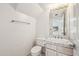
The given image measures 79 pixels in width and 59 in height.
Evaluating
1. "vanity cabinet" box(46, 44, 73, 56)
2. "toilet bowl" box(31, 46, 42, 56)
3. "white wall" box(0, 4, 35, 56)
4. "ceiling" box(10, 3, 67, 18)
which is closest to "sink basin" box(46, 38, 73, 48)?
"vanity cabinet" box(46, 44, 73, 56)

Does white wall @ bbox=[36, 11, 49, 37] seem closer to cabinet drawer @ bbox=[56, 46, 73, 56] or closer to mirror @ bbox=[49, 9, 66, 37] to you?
mirror @ bbox=[49, 9, 66, 37]

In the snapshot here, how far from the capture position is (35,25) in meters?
2.10

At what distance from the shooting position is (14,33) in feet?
6.68

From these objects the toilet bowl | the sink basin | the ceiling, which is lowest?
the toilet bowl

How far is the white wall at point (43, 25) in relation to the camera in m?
2.08

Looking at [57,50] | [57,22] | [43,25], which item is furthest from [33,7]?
[57,50]

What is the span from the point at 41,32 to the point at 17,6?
1.94 feet

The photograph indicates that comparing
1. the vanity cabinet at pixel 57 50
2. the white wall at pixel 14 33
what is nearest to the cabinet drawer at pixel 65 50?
the vanity cabinet at pixel 57 50

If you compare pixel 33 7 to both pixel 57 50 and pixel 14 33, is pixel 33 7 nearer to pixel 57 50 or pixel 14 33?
pixel 14 33

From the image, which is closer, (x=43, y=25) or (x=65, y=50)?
(x=65, y=50)

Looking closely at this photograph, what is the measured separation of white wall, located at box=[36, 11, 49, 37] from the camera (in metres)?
2.08

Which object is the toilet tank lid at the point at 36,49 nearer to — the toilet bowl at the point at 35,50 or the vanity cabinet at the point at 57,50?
the toilet bowl at the point at 35,50

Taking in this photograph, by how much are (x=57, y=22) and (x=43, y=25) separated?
0.80ft

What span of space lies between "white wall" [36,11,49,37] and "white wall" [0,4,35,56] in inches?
3.4
